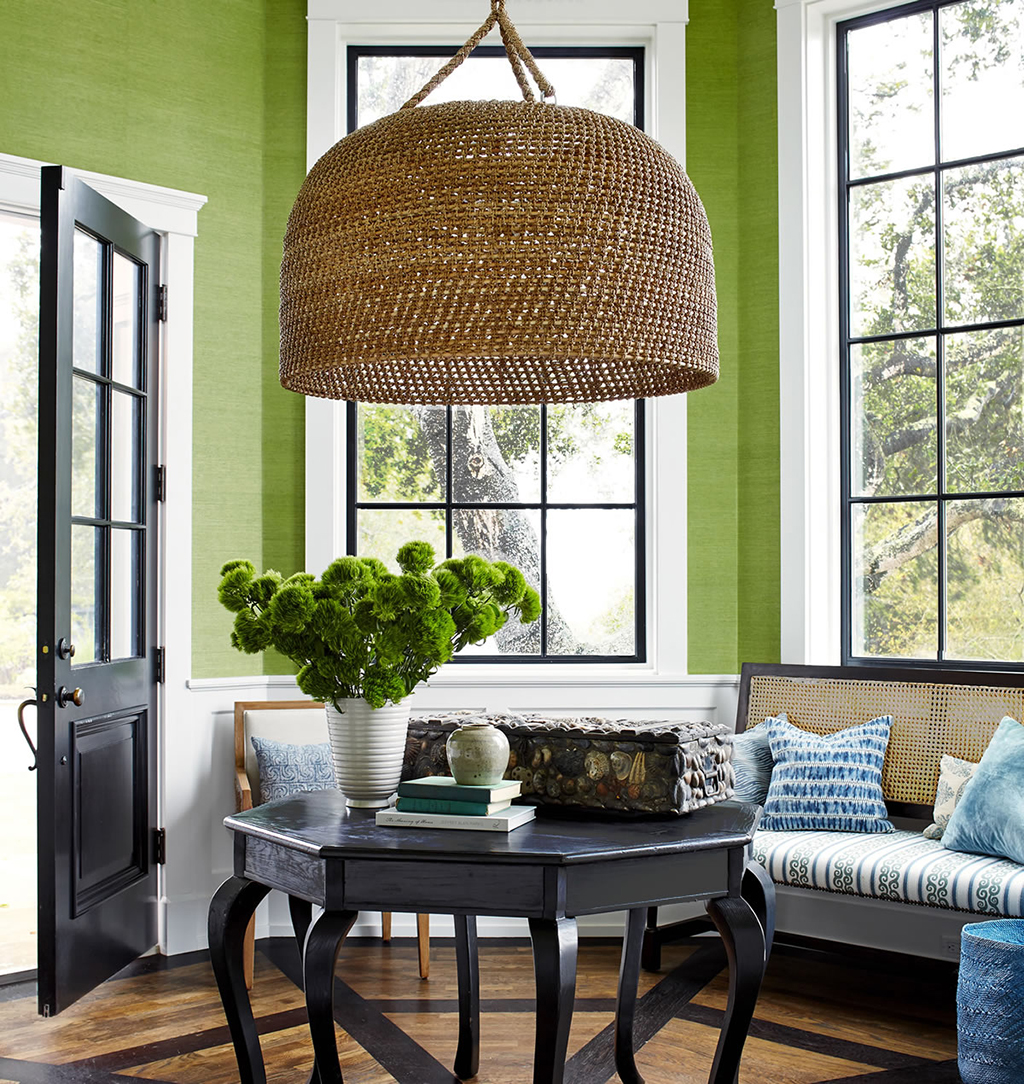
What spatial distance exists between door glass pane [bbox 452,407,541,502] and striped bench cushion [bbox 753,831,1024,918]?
64.5 inches

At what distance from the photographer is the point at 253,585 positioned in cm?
228

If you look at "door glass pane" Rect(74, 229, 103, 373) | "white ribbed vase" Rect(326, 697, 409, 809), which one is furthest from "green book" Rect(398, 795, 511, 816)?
"door glass pane" Rect(74, 229, 103, 373)

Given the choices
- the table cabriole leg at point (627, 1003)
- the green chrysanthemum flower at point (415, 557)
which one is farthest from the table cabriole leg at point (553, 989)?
the table cabriole leg at point (627, 1003)

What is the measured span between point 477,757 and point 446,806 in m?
0.11

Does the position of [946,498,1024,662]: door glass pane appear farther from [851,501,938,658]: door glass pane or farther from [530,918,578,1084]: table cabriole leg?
[530,918,578,1084]: table cabriole leg

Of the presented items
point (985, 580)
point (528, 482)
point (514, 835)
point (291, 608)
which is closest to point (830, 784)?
point (985, 580)

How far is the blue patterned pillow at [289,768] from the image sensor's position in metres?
3.97

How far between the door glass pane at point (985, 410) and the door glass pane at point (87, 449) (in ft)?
9.74

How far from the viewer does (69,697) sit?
11.2 feet

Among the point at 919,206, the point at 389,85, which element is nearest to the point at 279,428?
the point at 389,85

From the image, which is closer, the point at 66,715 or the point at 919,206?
the point at 66,715

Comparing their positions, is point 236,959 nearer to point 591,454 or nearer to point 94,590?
point 94,590

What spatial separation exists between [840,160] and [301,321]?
3.17 meters

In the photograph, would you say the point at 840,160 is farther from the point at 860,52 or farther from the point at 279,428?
the point at 279,428
